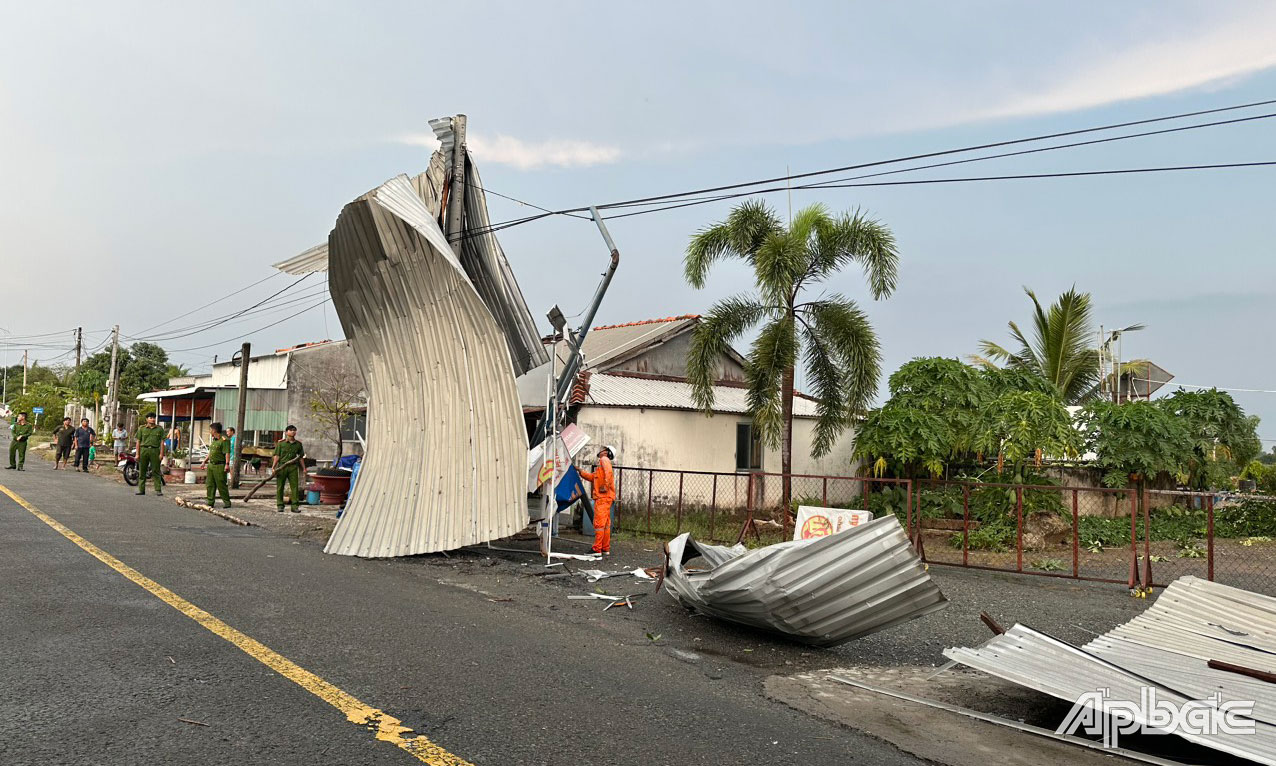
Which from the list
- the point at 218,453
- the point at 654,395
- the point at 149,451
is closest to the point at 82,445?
the point at 149,451

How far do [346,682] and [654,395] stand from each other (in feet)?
50.0

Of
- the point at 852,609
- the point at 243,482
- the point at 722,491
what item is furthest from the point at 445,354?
the point at 243,482

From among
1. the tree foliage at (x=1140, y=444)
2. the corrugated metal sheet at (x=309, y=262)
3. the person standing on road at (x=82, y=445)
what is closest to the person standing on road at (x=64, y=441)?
the person standing on road at (x=82, y=445)

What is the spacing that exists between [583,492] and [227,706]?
9522 millimetres

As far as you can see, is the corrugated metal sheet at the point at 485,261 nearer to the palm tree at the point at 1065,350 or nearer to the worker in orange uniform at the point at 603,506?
the worker in orange uniform at the point at 603,506

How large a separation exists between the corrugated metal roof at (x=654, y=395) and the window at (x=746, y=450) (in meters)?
0.58

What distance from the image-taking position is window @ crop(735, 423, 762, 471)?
21438 millimetres

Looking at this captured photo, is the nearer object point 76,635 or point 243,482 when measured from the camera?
point 76,635

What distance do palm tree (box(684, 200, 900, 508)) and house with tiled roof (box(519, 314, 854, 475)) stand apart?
74.6 inches

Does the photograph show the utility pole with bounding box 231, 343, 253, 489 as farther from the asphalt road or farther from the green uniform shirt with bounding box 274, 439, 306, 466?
the asphalt road

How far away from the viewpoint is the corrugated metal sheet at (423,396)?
11.1m

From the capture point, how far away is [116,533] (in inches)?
471

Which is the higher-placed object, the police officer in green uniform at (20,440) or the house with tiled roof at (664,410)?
the house with tiled roof at (664,410)

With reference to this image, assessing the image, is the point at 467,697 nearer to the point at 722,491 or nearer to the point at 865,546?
the point at 865,546
